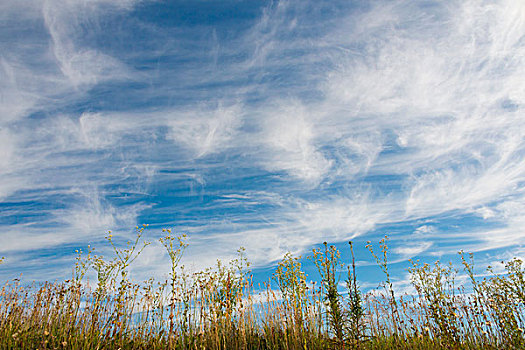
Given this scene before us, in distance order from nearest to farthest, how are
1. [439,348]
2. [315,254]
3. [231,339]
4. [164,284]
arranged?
[315,254]
[439,348]
[231,339]
[164,284]

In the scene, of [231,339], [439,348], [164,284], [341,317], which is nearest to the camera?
[341,317]

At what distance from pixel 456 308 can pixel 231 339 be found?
412 centimetres

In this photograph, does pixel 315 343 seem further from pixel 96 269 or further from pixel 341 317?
pixel 96 269

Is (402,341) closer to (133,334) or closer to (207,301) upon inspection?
(207,301)

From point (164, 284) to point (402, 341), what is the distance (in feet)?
15.8

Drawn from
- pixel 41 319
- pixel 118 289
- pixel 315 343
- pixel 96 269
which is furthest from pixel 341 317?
pixel 41 319

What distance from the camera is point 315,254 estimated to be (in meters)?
5.47

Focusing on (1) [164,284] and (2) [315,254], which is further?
(1) [164,284]

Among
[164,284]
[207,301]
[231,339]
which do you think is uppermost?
[164,284]

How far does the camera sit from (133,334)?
659 cm

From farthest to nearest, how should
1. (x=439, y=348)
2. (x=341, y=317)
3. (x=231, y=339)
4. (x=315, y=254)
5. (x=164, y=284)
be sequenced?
1. (x=164, y=284)
2. (x=231, y=339)
3. (x=439, y=348)
4. (x=315, y=254)
5. (x=341, y=317)

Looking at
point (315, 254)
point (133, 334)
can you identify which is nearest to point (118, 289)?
point (133, 334)

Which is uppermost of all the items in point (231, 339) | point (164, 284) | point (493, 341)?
point (164, 284)

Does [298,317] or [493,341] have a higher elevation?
[298,317]
